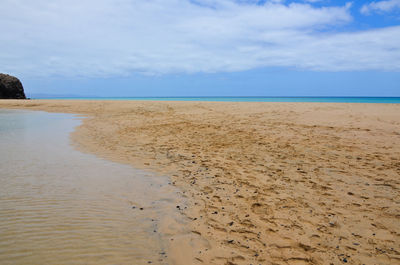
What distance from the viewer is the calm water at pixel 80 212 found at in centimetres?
262

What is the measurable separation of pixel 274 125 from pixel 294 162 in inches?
202

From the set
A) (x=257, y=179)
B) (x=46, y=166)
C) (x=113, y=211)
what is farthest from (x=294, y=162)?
(x=46, y=166)

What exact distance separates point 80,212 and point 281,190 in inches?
129

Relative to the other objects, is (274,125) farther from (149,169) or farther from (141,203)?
(141,203)

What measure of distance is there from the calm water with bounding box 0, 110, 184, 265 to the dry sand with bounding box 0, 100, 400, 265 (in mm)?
432

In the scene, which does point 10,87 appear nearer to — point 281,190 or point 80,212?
point 80,212

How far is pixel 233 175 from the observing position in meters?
5.12

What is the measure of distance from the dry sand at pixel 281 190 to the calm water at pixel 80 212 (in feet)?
1.42

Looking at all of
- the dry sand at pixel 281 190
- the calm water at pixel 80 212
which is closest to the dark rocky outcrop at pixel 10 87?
the dry sand at pixel 281 190

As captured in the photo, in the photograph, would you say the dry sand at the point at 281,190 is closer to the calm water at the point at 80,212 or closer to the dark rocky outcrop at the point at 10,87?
the calm water at the point at 80,212

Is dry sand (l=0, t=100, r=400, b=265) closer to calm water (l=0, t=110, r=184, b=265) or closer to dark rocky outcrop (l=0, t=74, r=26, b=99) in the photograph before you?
calm water (l=0, t=110, r=184, b=265)

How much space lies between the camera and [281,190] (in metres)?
4.36

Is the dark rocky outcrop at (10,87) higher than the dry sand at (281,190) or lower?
higher

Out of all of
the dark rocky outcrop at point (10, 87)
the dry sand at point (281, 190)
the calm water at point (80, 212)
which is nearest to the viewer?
the calm water at point (80, 212)
